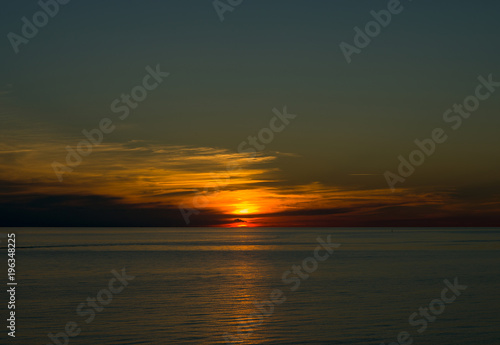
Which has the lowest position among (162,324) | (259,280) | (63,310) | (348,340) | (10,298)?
(348,340)

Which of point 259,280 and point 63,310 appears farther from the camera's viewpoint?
point 259,280

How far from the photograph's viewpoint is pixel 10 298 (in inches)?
1581

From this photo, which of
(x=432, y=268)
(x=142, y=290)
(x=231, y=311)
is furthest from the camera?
(x=432, y=268)

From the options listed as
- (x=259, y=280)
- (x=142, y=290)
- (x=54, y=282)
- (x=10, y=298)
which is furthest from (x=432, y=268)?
(x=10, y=298)

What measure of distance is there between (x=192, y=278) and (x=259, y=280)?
6.87 meters

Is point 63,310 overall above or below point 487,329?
above

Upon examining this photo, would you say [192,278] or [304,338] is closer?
[304,338]

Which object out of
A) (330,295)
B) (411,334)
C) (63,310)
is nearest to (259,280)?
(330,295)

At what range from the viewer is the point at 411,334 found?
95.8 ft

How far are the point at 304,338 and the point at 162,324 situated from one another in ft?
27.2

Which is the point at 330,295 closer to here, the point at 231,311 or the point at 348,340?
the point at 231,311

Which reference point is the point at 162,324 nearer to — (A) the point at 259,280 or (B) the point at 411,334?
(B) the point at 411,334

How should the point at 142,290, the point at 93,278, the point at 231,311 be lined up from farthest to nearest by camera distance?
the point at 93,278, the point at 142,290, the point at 231,311

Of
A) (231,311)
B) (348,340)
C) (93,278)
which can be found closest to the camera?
(348,340)
